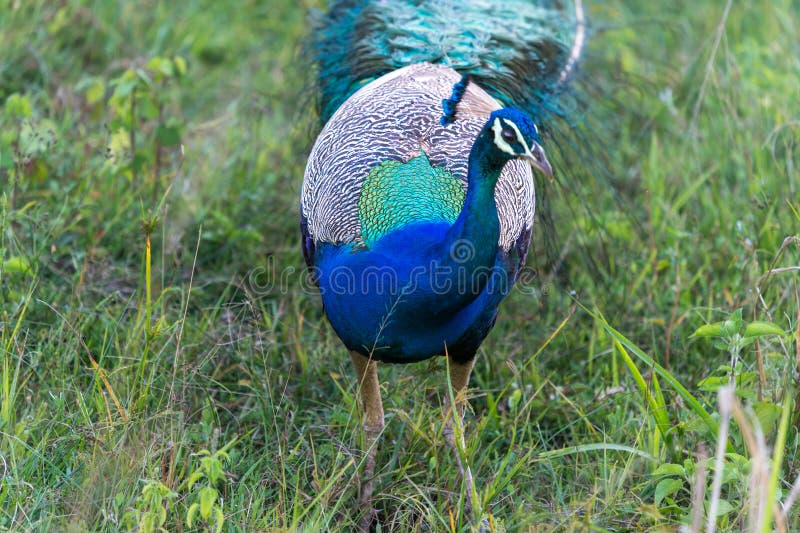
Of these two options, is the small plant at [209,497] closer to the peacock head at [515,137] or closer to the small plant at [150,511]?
the small plant at [150,511]

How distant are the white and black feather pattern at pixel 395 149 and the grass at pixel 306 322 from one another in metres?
0.34

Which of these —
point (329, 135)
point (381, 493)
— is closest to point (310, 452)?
point (381, 493)

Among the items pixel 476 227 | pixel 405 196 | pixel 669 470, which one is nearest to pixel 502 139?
pixel 476 227

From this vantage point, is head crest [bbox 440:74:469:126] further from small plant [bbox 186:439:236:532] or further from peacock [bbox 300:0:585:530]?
small plant [bbox 186:439:236:532]

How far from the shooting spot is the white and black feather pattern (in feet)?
8.75

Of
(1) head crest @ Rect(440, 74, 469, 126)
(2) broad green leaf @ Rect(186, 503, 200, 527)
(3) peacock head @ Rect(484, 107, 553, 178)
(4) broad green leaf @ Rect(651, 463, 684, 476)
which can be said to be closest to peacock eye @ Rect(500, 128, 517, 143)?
(3) peacock head @ Rect(484, 107, 553, 178)

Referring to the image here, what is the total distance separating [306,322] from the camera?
10.3ft

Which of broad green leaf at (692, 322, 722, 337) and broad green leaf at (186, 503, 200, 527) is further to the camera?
broad green leaf at (692, 322, 722, 337)

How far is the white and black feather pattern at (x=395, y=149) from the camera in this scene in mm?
2668

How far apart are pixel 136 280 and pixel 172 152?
2.44 ft

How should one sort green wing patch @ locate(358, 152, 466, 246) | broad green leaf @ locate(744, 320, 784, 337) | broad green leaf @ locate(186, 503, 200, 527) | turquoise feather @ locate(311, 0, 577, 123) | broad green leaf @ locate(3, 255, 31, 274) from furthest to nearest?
turquoise feather @ locate(311, 0, 577, 123), broad green leaf @ locate(3, 255, 31, 274), green wing patch @ locate(358, 152, 466, 246), broad green leaf @ locate(744, 320, 784, 337), broad green leaf @ locate(186, 503, 200, 527)

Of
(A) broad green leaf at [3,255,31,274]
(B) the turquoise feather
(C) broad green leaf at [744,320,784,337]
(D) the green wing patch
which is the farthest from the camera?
(B) the turquoise feather

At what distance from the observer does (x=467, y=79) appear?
2.85 meters

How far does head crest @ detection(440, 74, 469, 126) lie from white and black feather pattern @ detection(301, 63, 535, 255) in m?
0.03
